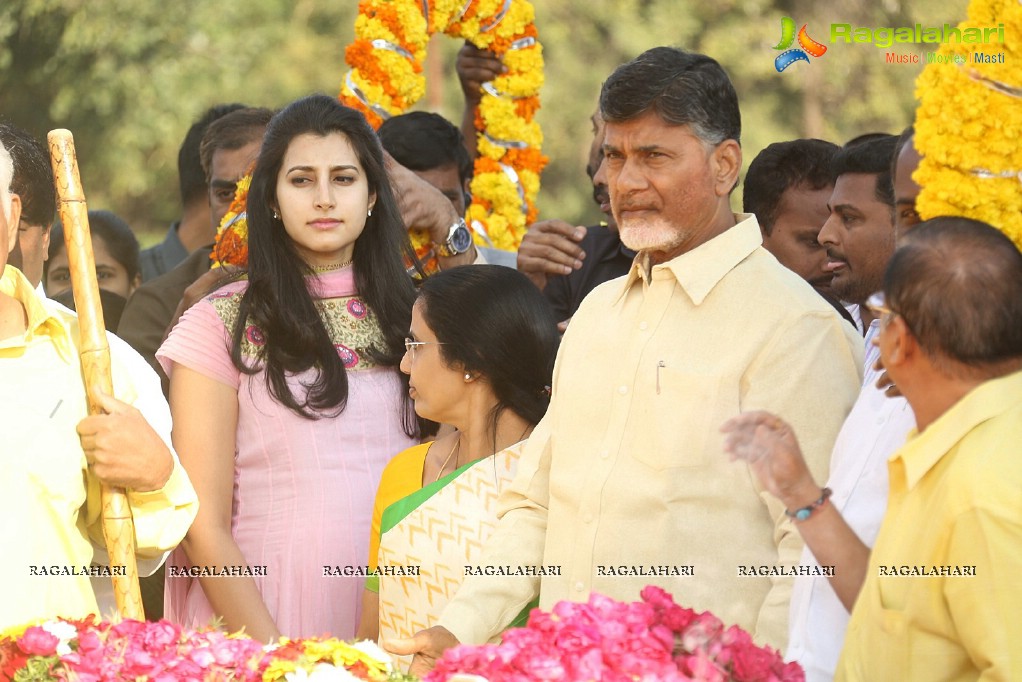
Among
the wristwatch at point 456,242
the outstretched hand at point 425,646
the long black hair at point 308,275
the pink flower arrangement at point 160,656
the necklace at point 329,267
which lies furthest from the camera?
the wristwatch at point 456,242

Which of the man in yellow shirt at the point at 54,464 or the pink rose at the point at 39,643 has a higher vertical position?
the man in yellow shirt at the point at 54,464

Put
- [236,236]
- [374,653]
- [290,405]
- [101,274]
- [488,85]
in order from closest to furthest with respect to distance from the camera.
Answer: [374,653], [290,405], [236,236], [488,85], [101,274]

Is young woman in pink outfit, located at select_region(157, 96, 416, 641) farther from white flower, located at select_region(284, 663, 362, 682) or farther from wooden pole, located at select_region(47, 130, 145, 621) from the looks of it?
white flower, located at select_region(284, 663, 362, 682)

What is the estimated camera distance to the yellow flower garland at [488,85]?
590 centimetres

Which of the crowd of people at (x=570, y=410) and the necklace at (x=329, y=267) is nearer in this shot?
the crowd of people at (x=570, y=410)

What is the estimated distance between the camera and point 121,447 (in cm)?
312

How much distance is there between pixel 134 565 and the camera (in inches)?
127

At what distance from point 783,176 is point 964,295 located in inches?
104

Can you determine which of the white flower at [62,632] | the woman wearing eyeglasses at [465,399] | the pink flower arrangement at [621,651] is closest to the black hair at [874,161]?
the woman wearing eyeglasses at [465,399]

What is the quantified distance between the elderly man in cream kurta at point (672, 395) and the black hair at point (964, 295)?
0.53 meters

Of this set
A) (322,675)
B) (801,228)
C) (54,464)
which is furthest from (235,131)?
(322,675)

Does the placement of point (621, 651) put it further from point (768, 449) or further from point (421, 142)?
point (421, 142)

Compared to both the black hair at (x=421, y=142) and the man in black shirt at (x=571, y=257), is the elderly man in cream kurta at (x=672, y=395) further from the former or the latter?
the black hair at (x=421, y=142)

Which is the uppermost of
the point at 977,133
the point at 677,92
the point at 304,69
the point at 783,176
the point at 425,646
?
the point at 304,69
